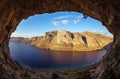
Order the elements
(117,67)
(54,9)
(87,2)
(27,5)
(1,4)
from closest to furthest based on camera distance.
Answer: (117,67)
(1,4)
(87,2)
(27,5)
(54,9)

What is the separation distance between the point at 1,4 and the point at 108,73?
10.3m

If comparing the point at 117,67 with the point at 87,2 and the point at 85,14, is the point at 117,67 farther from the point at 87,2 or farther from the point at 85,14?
the point at 85,14

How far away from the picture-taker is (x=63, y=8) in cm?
2616

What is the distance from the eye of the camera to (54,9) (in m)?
26.8

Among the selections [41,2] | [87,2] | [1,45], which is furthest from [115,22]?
[1,45]

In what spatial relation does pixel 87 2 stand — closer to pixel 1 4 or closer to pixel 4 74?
pixel 1 4

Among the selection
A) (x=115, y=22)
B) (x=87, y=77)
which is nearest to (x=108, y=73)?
(x=115, y=22)

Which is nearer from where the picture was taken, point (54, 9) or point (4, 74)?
point (4, 74)

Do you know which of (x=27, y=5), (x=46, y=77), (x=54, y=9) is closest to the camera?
(x=27, y=5)

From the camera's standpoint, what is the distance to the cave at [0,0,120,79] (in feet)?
51.0

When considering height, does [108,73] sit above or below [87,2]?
below

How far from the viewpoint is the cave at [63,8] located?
612 inches

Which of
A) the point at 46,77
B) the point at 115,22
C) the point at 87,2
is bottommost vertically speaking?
the point at 46,77

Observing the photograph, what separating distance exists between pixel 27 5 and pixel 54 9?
5.15 meters
